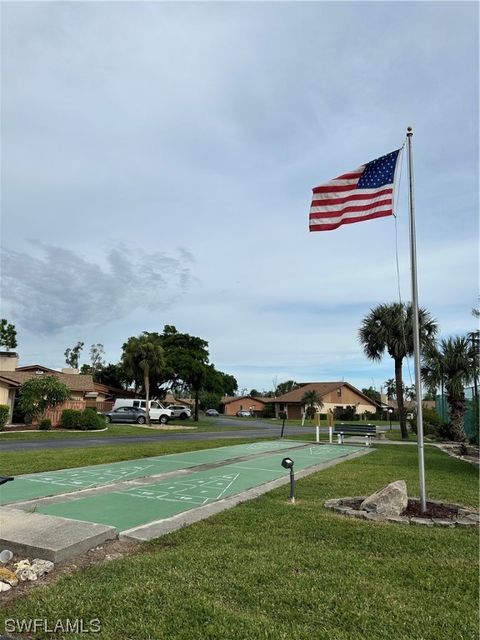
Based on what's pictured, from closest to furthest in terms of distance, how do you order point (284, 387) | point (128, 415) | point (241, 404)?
point (128, 415), point (241, 404), point (284, 387)

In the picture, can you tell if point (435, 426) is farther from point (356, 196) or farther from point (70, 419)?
point (356, 196)

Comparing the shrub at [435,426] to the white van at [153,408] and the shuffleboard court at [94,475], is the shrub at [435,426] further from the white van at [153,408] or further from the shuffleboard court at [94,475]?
the white van at [153,408]

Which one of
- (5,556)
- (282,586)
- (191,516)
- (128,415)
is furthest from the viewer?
(128,415)

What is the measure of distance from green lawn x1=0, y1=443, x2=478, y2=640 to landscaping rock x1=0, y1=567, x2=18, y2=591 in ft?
1.09

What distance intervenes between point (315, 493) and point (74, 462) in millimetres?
6415

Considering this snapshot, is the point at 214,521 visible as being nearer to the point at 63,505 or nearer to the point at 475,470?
the point at 63,505

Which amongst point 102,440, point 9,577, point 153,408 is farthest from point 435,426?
point 9,577

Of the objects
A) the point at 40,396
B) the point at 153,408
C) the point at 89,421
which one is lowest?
the point at 89,421

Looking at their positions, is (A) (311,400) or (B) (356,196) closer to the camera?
(B) (356,196)

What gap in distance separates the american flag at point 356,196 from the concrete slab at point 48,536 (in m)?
5.79

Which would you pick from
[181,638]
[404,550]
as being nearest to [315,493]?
[404,550]

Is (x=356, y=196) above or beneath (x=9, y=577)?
above

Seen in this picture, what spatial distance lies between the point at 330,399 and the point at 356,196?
62269mm

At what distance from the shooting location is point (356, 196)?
27.3 ft
